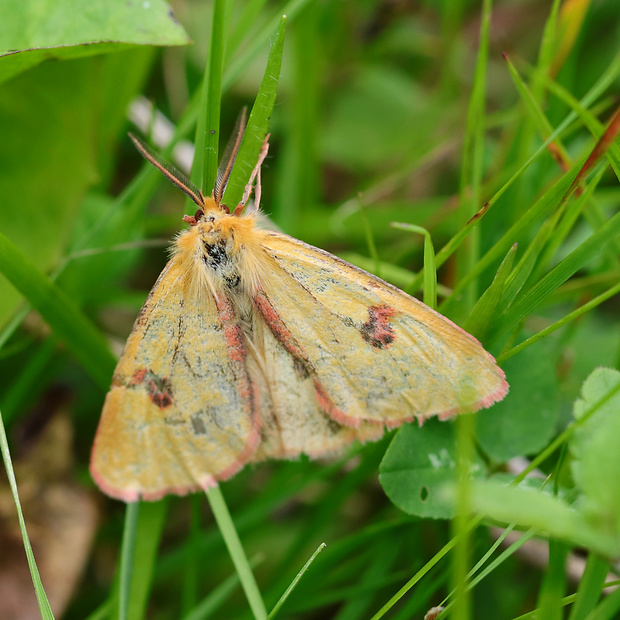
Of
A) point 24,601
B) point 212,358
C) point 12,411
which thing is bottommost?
point 24,601

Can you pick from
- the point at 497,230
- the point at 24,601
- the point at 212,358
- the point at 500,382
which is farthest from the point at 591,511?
the point at 24,601

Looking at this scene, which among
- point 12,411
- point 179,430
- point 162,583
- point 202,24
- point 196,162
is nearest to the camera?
point 179,430

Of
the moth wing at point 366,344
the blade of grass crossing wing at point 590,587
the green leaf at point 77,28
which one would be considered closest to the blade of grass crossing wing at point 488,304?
the moth wing at point 366,344

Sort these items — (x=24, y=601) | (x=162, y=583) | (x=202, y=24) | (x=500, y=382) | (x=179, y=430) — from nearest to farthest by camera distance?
1. (x=500, y=382)
2. (x=179, y=430)
3. (x=24, y=601)
4. (x=162, y=583)
5. (x=202, y=24)

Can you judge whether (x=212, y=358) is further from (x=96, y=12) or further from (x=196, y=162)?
(x=96, y=12)

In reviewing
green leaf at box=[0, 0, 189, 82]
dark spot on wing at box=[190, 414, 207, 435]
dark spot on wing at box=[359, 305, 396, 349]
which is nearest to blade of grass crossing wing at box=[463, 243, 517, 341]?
dark spot on wing at box=[359, 305, 396, 349]

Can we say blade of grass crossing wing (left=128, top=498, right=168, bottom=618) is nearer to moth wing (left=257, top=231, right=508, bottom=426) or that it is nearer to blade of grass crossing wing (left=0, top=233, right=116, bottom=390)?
blade of grass crossing wing (left=0, top=233, right=116, bottom=390)

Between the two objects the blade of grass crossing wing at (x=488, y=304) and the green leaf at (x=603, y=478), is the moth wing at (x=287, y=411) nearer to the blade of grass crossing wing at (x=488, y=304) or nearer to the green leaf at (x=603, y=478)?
the blade of grass crossing wing at (x=488, y=304)

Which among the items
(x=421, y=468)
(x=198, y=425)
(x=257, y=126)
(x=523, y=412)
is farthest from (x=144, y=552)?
(x=257, y=126)
